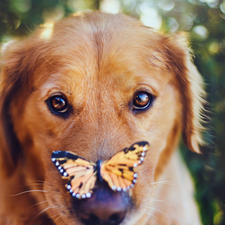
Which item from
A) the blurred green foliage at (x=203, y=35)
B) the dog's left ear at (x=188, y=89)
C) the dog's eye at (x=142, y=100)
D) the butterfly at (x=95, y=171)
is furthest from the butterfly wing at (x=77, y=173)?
the blurred green foliage at (x=203, y=35)

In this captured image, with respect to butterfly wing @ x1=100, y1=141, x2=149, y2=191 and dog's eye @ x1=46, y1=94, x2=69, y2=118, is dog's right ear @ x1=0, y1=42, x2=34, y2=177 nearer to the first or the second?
dog's eye @ x1=46, y1=94, x2=69, y2=118

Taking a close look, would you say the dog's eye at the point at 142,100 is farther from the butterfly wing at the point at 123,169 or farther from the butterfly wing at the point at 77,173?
the butterfly wing at the point at 77,173

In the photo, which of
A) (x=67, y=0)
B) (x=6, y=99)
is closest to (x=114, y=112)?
(x=6, y=99)

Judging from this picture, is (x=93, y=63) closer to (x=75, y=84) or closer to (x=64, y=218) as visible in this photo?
(x=75, y=84)

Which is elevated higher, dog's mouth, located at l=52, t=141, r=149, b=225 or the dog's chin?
dog's mouth, located at l=52, t=141, r=149, b=225

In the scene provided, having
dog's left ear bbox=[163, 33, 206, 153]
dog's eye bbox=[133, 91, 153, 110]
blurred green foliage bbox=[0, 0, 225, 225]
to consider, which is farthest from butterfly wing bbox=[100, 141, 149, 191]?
blurred green foliage bbox=[0, 0, 225, 225]

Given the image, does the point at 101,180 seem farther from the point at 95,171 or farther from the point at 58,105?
the point at 58,105

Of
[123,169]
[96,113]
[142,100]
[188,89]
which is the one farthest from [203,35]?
[123,169]

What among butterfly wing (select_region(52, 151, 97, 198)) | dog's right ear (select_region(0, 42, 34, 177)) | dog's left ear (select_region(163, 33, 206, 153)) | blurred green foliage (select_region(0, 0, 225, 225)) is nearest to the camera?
butterfly wing (select_region(52, 151, 97, 198))
